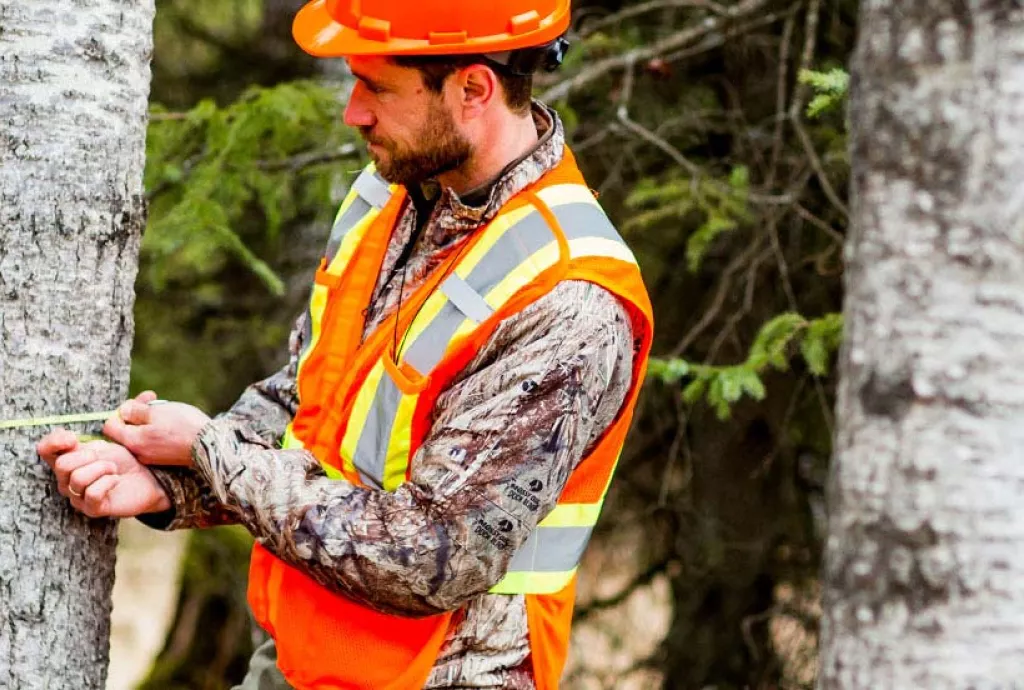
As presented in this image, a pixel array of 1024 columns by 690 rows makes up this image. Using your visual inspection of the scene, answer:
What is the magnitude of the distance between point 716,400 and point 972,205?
8.79 ft

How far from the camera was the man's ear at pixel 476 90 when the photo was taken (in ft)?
8.87

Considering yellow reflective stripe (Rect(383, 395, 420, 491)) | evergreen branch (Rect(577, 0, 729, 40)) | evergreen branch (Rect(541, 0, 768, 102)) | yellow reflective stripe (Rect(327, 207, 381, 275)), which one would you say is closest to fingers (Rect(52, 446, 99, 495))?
yellow reflective stripe (Rect(383, 395, 420, 491))

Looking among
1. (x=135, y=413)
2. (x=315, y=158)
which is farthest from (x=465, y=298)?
(x=315, y=158)

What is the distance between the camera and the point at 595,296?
8.40ft

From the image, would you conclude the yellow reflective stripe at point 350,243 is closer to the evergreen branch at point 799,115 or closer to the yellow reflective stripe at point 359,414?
the yellow reflective stripe at point 359,414

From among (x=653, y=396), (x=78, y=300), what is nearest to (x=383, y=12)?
(x=78, y=300)

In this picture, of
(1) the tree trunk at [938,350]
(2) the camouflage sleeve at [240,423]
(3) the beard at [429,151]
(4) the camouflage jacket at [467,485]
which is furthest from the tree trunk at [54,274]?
(1) the tree trunk at [938,350]

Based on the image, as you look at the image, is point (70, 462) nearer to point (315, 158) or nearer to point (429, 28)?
point (429, 28)

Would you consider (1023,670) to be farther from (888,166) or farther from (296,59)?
(296,59)

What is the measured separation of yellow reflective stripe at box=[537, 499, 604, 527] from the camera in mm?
2711

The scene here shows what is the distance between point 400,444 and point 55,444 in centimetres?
63

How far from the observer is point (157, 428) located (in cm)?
258

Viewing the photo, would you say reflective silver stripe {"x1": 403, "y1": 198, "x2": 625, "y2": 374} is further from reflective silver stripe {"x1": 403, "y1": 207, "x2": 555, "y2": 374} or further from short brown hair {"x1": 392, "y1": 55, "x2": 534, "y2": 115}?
short brown hair {"x1": 392, "y1": 55, "x2": 534, "y2": 115}

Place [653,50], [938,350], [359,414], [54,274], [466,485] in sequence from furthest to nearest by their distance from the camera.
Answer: [653,50], [359,414], [54,274], [466,485], [938,350]
